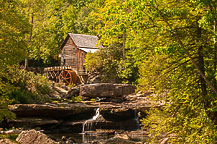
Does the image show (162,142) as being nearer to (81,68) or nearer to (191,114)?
(191,114)

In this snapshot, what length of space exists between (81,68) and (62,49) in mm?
6841

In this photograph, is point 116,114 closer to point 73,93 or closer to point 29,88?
point 73,93

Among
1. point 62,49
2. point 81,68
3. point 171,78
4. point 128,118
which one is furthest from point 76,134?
point 62,49

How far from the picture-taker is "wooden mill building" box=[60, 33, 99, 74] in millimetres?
37516

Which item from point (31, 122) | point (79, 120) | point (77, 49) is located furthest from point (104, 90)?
point (77, 49)

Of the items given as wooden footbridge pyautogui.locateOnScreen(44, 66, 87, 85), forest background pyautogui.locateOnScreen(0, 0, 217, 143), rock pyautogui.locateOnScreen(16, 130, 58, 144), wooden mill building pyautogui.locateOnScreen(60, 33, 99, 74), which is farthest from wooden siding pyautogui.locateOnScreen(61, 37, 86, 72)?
forest background pyautogui.locateOnScreen(0, 0, 217, 143)

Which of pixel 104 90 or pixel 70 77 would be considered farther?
pixel 70 77

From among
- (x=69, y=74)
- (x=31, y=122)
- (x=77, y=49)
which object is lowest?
(x=31, y=122)

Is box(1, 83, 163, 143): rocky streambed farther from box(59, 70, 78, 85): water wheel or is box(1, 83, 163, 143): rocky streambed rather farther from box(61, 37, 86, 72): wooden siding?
box(61, 37, 86, 72): wooden siding

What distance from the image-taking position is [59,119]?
18.7 m

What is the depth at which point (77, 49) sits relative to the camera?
38.4 metres

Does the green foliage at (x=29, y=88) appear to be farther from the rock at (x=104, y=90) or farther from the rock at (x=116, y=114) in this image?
the rock at (x=116, y=114)

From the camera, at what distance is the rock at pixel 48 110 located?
15.9 m

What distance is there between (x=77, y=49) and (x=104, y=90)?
15.7 metres
